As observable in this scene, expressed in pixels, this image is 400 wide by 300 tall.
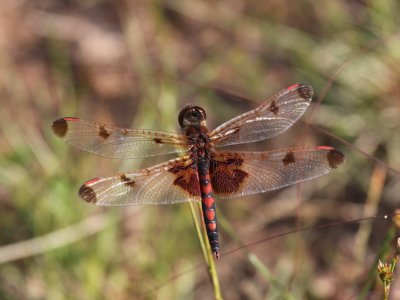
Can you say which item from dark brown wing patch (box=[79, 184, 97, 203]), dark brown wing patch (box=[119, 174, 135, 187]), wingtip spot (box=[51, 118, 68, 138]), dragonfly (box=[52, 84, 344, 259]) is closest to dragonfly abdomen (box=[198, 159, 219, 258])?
dragonfly (box=[52, 84, 344, 259])

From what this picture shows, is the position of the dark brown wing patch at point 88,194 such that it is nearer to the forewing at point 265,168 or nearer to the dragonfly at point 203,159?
the dragonfly at point 203,159

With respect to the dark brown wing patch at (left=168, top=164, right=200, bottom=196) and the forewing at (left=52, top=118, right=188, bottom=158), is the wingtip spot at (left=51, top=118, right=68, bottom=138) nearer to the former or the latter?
the forewing at (left=52, top=118, right=188, bottom=158)

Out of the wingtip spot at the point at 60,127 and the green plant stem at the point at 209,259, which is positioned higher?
the wingtip spot at the point at 60,127

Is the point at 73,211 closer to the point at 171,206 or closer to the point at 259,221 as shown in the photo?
the point at 171,206

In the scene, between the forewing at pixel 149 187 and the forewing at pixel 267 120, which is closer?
the forewing at pixel 149 187

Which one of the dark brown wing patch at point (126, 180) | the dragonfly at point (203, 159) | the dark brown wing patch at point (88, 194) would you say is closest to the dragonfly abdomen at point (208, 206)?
the dragonfly at point (203, 159)

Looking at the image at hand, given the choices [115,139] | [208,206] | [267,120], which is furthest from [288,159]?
[115,139]
